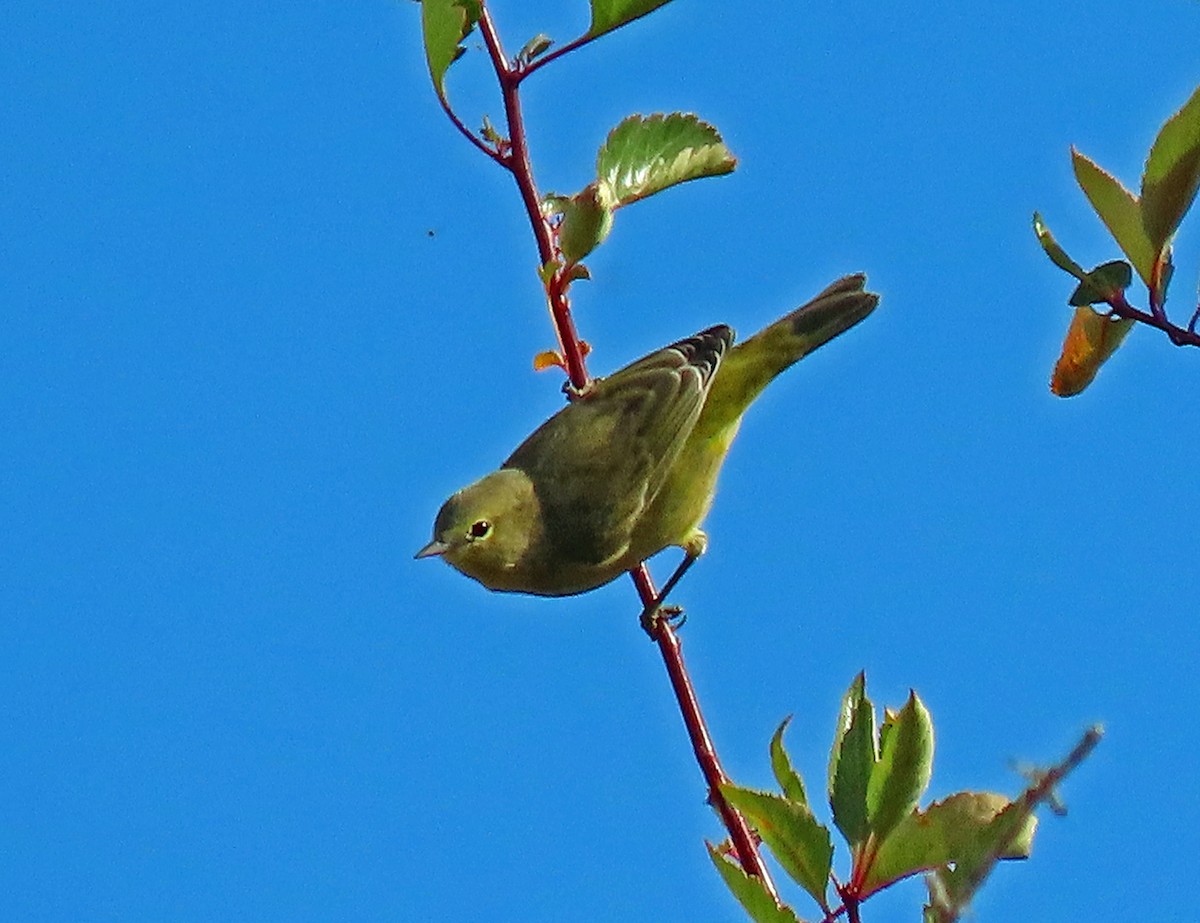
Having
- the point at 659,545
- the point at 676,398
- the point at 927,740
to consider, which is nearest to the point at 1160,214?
the point at 927,740

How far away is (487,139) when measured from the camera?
10.4ft

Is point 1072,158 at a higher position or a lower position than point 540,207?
lower

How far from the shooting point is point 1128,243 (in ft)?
Answer: 7.73

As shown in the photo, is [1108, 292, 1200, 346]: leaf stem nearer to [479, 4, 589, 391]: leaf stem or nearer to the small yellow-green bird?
[479, 4, 589, 391]: leaf stem

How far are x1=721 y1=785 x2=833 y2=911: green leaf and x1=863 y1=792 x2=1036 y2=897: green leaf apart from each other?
9 cm

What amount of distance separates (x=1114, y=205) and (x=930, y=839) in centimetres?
99

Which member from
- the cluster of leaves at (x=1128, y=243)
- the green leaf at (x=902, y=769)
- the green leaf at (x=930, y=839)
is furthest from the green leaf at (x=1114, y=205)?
the green leaf at (x=930, y=839)

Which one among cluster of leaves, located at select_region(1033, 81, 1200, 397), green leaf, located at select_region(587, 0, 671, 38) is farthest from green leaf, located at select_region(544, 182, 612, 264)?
cluster of leaves, located at select_region(1033, 81, 1200, 397)

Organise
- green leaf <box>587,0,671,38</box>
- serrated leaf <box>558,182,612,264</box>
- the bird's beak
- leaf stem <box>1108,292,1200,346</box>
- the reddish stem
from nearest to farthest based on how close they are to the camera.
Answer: leaf stem <box>1108,292,1200,346</box> < the reddish stem < green leaf <box>587,0,671,38</box> < serrated leaf <box>558,182,612,264</box> < the bird's beak

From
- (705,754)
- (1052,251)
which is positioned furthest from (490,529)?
(1052,251)

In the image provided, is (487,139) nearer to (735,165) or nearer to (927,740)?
(735,165)

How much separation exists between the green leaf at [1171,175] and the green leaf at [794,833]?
0.98 metres

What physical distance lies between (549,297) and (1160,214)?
1.57 meters

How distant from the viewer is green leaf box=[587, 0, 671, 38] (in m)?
3.11
